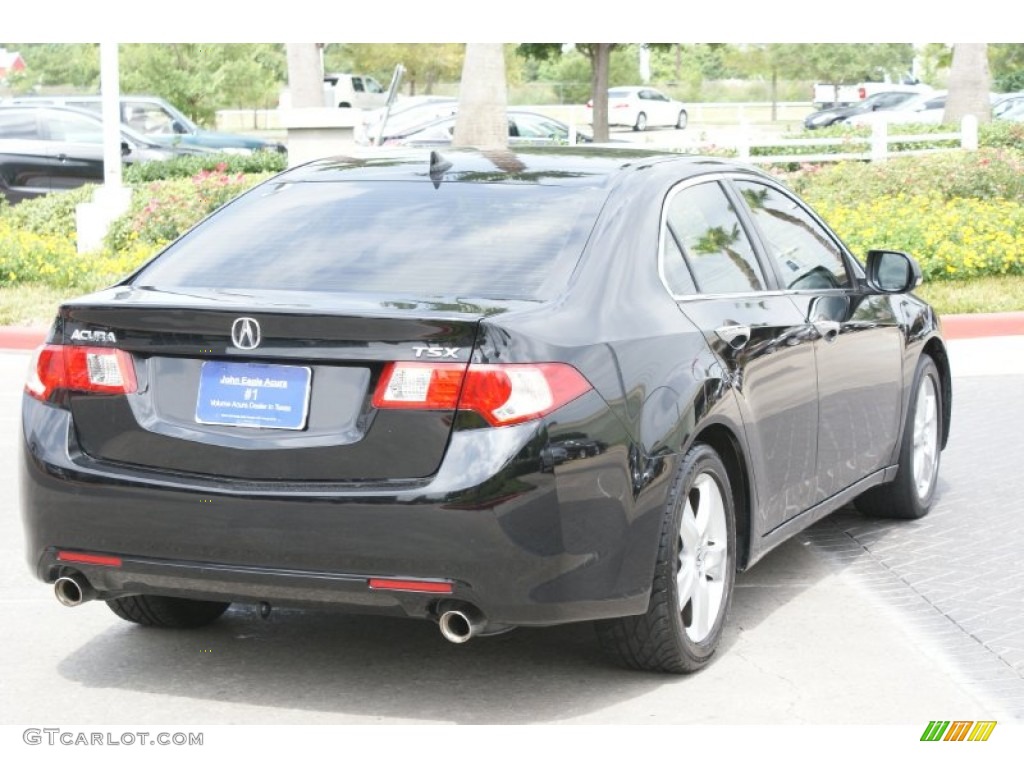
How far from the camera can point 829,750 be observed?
491 cm

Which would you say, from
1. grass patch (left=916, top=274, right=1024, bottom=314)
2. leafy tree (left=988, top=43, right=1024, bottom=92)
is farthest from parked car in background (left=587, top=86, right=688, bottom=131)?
grass patch (left=916, top=274, right=1024, bottom=314)

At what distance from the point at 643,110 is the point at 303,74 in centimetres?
3441

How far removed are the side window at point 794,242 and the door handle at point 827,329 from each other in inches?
6.4

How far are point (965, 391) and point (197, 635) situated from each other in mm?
6802

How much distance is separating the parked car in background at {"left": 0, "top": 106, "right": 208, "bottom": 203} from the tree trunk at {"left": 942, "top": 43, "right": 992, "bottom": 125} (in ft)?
40.5

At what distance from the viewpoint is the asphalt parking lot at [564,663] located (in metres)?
5.24

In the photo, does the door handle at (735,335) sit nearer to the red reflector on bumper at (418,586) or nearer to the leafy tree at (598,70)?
the red reflector on bumper at (418,586)

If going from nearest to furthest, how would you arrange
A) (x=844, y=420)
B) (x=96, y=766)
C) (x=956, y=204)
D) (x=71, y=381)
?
(x=96, y=766) → (x=71, y=381) → (x=844, y=420) → (x=956, y=204)

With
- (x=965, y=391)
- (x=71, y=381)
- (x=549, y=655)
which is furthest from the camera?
(x=965, y=391)

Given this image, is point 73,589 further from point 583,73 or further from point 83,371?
point 583,73

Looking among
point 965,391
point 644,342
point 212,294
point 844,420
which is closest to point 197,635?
point 212,294

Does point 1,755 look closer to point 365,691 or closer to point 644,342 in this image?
point 365,691

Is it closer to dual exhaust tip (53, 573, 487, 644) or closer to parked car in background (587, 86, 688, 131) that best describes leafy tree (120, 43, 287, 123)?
parked car in background (587, 86, 688, 131)

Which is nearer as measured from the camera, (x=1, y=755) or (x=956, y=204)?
(x=1, y=755)
